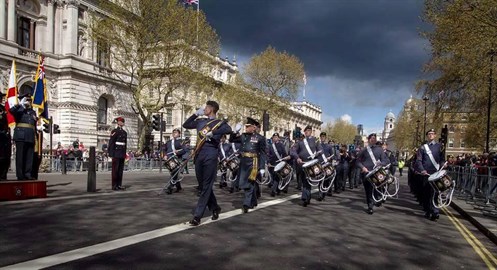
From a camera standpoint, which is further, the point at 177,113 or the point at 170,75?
the point at 177,113

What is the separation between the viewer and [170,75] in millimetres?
35875

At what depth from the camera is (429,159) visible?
1032 centimetres

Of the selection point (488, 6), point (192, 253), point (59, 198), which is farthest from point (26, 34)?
point (192, 253)

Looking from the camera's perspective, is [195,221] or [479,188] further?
[479,188]

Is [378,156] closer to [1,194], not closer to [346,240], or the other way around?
[346,240]

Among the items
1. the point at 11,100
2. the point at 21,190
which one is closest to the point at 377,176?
the point at 21,190

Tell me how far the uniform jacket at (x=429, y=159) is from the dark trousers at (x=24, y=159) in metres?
9.65

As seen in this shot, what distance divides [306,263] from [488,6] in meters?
14.8

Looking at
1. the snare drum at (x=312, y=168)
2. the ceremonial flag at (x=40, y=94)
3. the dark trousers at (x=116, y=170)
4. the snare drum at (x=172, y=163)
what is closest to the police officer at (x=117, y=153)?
the dark trousers at (x=116, y=170)

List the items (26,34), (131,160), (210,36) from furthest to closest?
1. (26,34)
2. (210,36)
3. (131,160)

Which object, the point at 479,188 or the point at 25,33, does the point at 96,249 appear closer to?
the point at 479,188

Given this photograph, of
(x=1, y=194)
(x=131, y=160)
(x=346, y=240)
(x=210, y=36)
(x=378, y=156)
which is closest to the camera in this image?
(x=346, y=240)

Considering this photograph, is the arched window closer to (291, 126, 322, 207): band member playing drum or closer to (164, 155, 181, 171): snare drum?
(164, 155, 181, 171): snare drum

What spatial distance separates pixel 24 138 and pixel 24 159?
0.55 m
